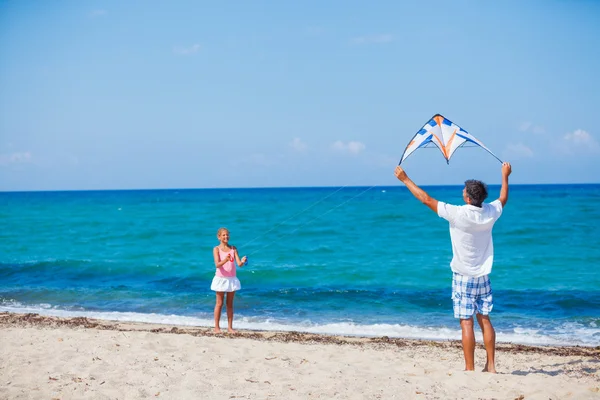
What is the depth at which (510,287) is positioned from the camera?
12.5 m

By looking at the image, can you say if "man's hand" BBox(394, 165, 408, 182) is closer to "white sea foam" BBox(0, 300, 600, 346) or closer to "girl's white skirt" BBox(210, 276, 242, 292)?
"girl's white skirt" BBox(210, 276, 242, 292)

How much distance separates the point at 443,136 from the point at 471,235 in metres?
1.42

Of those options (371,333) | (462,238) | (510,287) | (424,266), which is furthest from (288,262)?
(462,238)

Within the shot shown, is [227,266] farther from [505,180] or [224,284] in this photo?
[505,180]

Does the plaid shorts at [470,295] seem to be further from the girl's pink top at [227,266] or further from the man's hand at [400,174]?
the girl's pink top at [227,266]

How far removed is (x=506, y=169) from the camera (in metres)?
5.39

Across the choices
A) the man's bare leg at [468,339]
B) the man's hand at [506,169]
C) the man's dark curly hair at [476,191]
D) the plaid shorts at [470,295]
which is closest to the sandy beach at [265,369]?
the man's bare leg at [468,339]

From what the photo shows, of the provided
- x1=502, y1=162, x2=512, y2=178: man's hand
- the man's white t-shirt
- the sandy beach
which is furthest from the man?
the sandy beach

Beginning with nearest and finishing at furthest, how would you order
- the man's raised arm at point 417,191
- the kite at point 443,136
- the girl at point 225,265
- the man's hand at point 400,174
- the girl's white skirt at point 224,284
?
the man's raised arm at point 417,191 → the man's hand at point 400,174 → the kite at point 443,136 → the girl at point 225,265 → the girl's white skirt at point 224,284

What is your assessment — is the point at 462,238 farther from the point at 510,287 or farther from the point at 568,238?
the point at 568,238

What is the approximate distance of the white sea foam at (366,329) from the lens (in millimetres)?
8485

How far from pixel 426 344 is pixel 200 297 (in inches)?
215

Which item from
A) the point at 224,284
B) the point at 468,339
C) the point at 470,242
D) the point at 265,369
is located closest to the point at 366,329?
the point at 224,284

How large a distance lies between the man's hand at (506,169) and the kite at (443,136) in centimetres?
60
